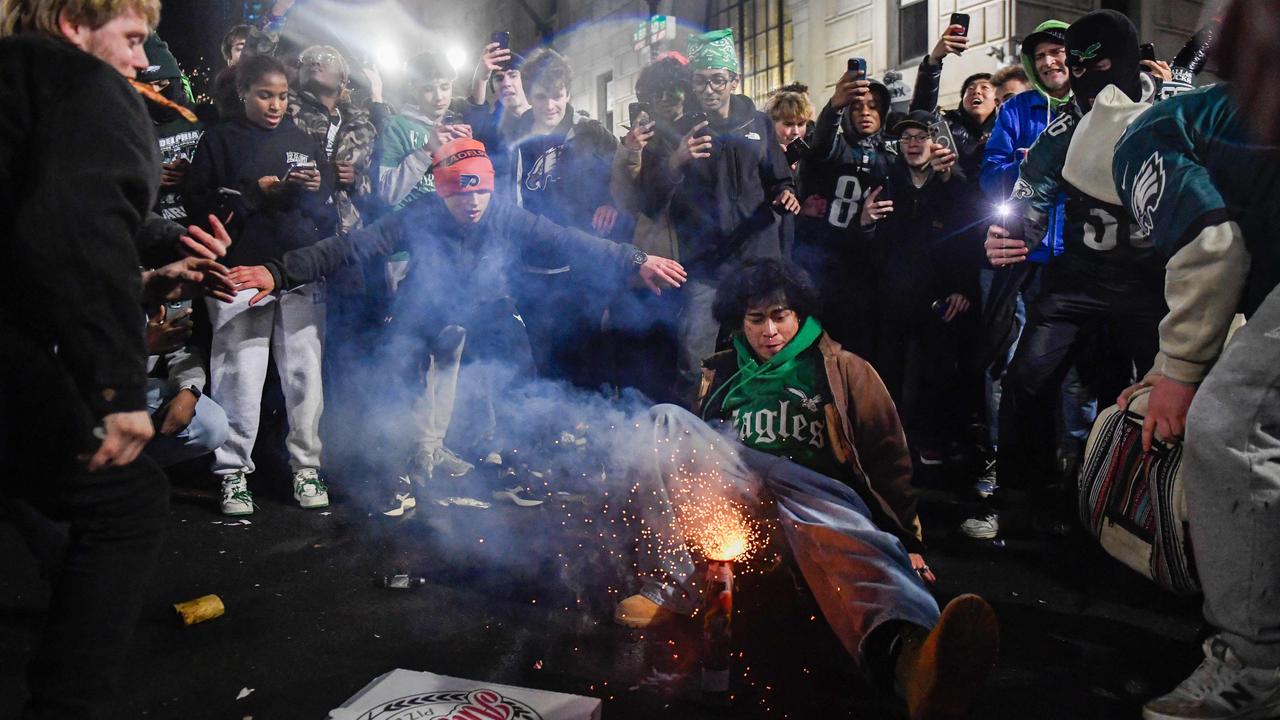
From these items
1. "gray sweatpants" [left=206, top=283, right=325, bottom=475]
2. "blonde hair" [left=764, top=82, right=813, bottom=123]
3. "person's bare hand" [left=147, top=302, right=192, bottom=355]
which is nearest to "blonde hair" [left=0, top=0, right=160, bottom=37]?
"person's bare hand" [left=147, top=302, right=192, bottom=355]

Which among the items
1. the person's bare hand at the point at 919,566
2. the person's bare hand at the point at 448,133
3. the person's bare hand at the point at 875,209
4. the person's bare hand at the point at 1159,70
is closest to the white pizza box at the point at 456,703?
the person's bare hand at the point at 919,566

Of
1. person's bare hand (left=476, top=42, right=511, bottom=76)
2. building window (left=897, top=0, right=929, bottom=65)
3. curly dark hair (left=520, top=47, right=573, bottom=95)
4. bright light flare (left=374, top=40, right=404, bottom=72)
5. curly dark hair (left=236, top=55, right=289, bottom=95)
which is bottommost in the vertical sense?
curly dark hair (left=236, top=55, right=289, bottom=95)

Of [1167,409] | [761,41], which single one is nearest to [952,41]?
[1167,409]

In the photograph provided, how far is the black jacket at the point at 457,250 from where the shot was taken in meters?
4.71

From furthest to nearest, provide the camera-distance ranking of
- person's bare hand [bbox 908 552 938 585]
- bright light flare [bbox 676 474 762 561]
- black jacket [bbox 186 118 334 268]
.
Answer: black jacket [bbox 186 118 334 268], bright light flare [bbox 676 474 762 561], person's bare hand [bbox 908 552 938 585]

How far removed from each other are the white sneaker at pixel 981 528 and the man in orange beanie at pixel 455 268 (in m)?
1.90

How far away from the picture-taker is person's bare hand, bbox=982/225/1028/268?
4.25 metres

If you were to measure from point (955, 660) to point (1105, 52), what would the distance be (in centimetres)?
299

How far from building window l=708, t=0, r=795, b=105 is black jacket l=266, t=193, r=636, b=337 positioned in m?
12.7

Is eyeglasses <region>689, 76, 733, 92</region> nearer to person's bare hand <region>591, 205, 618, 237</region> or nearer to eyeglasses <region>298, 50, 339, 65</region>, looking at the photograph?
person's bare hand <region>591, 205, 618, 237</region>

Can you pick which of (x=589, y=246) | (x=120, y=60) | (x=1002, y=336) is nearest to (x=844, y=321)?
(x=1002, y=336)

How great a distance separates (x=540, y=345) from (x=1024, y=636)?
10.3ft

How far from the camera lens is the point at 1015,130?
16.6 feet

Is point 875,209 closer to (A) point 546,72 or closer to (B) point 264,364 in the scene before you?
(A) point 546,72
